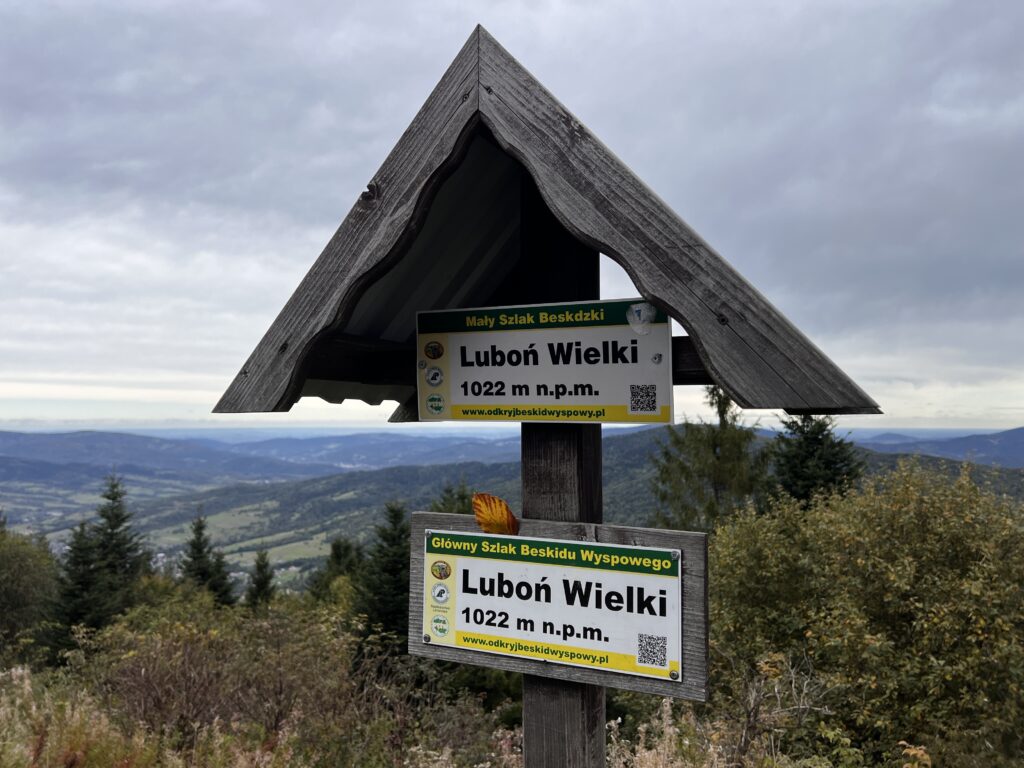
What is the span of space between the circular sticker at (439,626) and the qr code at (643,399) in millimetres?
1099

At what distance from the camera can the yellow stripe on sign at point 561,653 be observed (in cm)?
224

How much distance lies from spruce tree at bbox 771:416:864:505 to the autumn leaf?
944 inches

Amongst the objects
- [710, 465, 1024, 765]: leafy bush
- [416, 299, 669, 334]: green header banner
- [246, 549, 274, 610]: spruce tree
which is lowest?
[246, 549, 274, 610]: spruce tree

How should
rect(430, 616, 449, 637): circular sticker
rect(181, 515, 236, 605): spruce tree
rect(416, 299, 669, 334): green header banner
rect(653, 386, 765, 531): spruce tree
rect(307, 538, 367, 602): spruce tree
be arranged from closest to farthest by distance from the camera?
1. rect(416, 299, 669, 334): green header banner
2. rect(430, 616, 449, 637): circular sticker
3. rect(653, 386, 765, 531): spruce tree
4. rect(181, 515, 236, 605): spruce tree
5. rect(307, 538, 367, 602): spruce tree

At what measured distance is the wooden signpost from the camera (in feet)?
6.37

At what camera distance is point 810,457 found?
24.9 meters

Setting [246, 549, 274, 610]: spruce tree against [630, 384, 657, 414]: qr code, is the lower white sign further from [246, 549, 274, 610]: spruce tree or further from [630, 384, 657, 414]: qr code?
[246, 549, 274, 610]: spruce tree

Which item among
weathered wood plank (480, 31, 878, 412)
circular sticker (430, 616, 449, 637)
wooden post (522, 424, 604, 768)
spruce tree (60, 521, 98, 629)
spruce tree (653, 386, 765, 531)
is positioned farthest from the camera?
spruce tree (60, 521, 98, 629)

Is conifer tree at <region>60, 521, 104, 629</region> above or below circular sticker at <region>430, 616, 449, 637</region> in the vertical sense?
below

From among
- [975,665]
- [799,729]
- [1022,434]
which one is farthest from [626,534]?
[1022,434]

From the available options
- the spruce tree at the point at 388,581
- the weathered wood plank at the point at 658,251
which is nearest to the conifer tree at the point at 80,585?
the spruce tree at the point at 388,581

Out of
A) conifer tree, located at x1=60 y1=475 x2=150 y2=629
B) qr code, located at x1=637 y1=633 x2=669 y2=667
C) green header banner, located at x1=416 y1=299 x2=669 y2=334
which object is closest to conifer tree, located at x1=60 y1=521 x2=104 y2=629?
conifer tree, located at x1=60 y1=475 x2=150 y2=629

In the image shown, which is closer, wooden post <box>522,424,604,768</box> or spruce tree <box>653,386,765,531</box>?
wooden post <box>522,424,604,768</box>

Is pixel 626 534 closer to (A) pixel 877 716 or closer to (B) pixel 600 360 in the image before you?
Answer: (B) pixel 600 360
